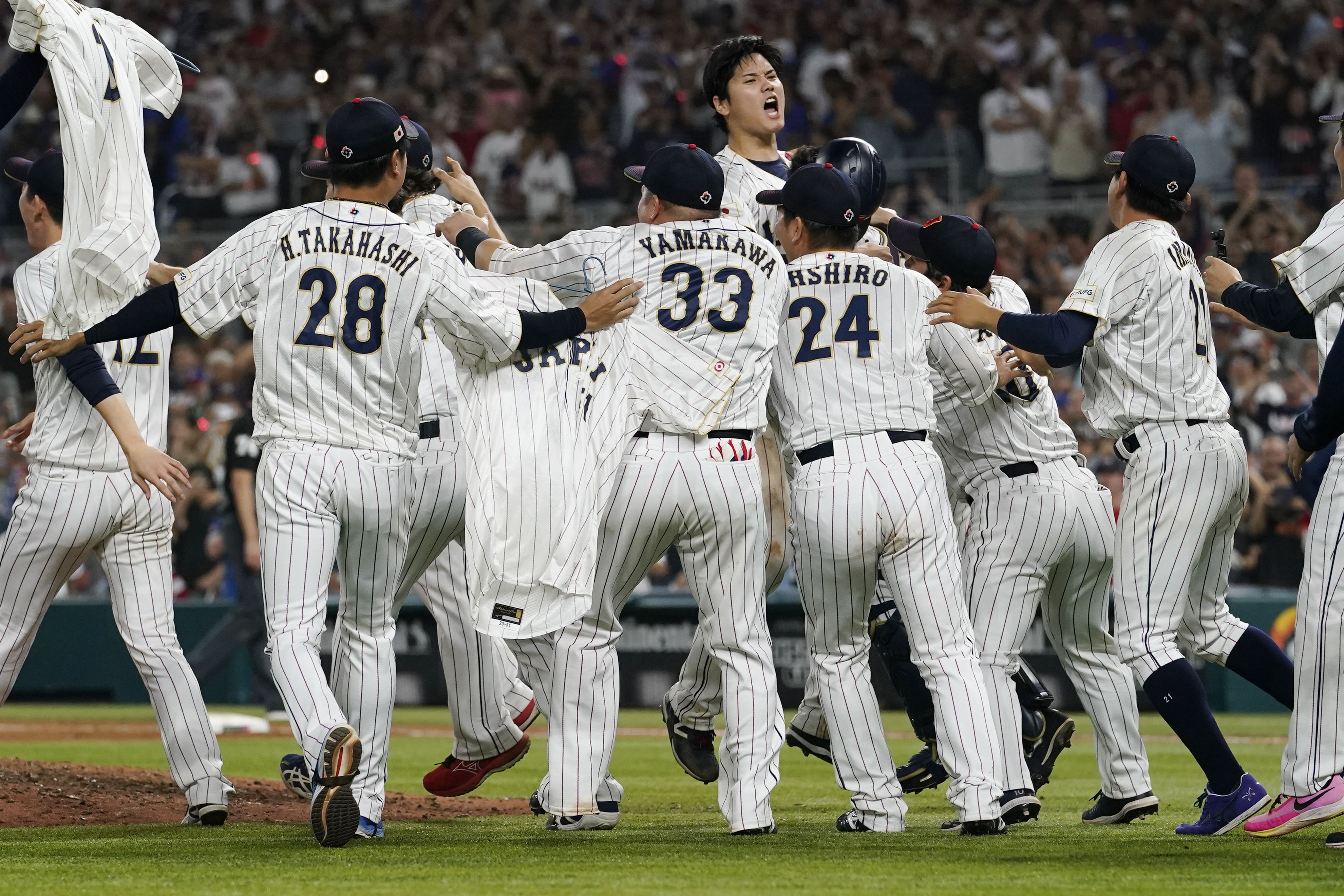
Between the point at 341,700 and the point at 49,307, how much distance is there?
1.71m

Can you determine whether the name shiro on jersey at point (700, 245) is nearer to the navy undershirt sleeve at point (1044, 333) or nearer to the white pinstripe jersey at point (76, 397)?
the navy undershirt sleeve at point (1044, 333)

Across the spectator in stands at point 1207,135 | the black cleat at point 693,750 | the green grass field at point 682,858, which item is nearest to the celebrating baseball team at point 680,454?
the green grass field at point 682,858

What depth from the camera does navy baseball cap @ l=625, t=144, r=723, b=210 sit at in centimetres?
555

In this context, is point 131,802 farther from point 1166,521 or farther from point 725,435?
point 1166,521

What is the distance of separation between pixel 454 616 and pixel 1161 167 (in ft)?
10.9

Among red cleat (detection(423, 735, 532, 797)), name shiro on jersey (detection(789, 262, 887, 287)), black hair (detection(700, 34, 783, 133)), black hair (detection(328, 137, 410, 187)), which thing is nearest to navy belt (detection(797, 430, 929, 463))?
name shiro on jersey (detection(789, 262, 887, 287))

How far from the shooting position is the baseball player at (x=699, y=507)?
215 inches

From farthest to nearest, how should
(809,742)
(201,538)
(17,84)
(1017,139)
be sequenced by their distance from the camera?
(1017,139), (201,538), (809,742), (17,84)

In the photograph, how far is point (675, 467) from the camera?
543 centimetres

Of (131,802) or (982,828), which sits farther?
(131,802)

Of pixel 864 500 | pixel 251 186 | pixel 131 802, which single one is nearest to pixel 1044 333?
pixel 864 500

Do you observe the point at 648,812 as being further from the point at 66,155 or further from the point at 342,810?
the point at 66,155

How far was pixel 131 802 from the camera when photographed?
663 cm

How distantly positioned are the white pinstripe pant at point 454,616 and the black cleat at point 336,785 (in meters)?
0.65
